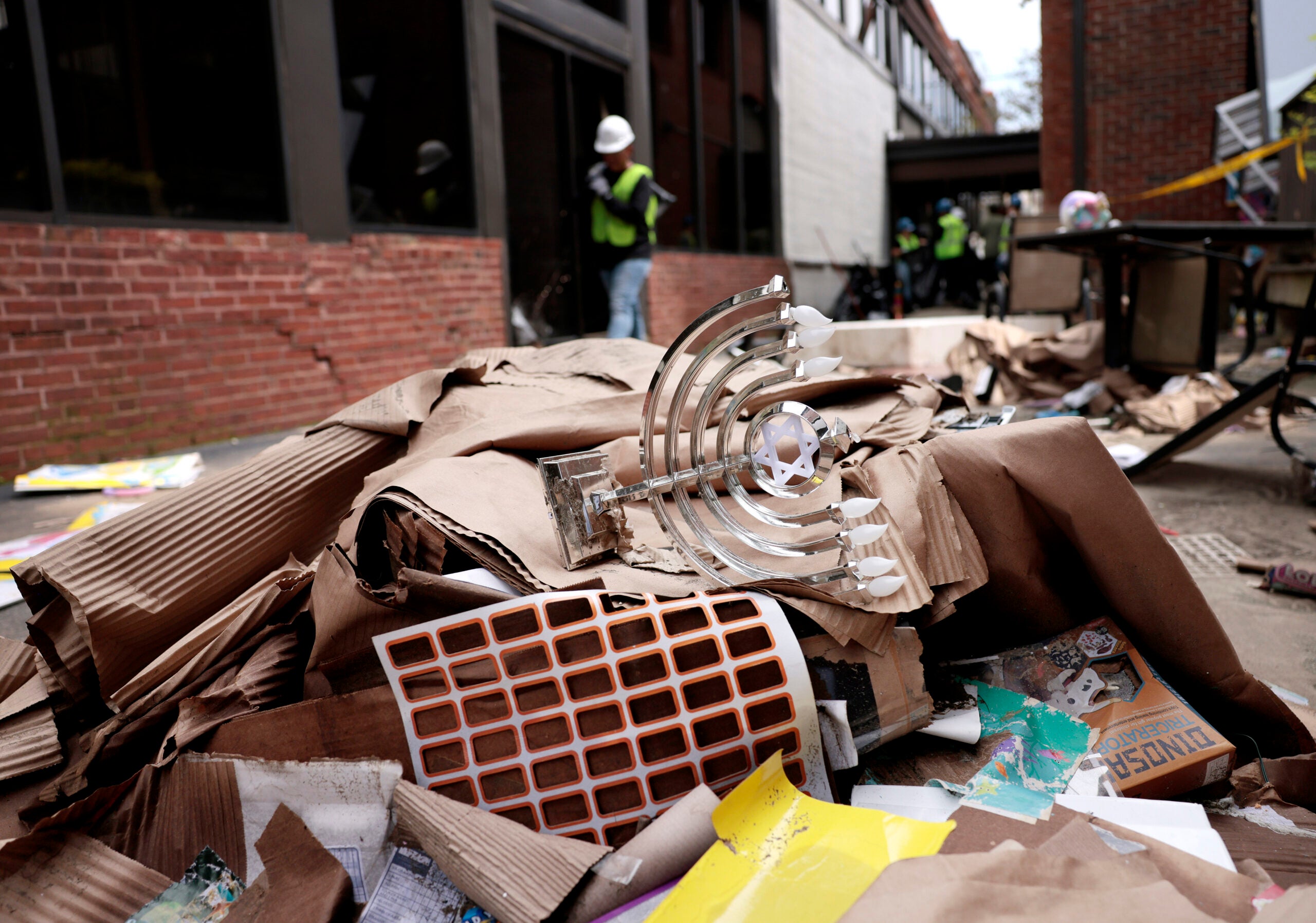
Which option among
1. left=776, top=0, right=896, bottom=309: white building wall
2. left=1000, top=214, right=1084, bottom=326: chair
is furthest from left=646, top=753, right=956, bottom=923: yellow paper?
left=776, top=0, right=896, bottom=309: white building wall

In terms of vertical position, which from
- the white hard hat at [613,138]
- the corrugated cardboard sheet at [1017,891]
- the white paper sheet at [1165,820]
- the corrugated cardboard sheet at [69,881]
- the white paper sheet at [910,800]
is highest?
the white hard hat at [613,138]

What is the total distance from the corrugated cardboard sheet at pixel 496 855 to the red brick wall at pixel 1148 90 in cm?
932

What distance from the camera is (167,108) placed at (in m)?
3.84

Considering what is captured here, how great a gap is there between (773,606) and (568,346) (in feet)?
3.94

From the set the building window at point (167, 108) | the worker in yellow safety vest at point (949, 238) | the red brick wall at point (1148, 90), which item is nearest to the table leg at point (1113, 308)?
the building window at point (167, 108)

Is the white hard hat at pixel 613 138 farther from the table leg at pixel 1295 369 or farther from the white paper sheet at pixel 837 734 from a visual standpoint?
the white paper sheet at pixel 837 734

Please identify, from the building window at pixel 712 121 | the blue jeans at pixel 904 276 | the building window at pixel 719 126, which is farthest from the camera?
the blue jeans at pixel 904 276

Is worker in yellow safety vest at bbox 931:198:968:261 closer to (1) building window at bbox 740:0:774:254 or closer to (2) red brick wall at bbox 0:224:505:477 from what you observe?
(1) building window at bbox 740:0:774:254

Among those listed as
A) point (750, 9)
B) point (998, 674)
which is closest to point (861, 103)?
point (750, 9)

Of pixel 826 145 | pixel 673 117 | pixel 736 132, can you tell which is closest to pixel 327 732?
pixel 673 117

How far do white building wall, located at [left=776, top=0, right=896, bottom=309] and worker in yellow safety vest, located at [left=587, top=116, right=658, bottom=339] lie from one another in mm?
6006

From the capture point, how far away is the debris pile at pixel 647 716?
3.04ft

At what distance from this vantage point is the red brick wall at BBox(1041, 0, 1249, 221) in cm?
826

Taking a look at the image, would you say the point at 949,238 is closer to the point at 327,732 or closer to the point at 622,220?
the point at 622,220
